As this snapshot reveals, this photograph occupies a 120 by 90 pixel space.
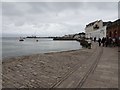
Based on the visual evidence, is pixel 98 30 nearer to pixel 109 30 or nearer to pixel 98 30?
pixel 98 30

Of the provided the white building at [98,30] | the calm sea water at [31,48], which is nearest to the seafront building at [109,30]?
the white building at [98,30]

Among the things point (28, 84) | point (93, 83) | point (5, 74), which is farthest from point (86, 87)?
point (5, 74)

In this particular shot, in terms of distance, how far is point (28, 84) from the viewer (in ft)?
21.3

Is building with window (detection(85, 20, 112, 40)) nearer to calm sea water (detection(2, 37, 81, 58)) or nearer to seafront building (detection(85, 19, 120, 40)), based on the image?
seafront building (detection(85, 19, 120, 40))

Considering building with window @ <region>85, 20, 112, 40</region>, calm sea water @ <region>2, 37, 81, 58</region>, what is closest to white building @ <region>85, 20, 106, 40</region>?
building with window @ <region>85, 20, 112, 40</region>

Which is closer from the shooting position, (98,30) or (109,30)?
(109,30)

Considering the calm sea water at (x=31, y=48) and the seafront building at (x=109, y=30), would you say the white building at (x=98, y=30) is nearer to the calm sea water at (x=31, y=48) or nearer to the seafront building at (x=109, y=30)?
the seafront building at (x=109, y=30)

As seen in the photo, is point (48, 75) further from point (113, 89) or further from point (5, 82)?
point (113, 89)

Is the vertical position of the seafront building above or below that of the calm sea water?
above

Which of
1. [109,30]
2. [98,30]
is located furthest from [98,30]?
[109,30]

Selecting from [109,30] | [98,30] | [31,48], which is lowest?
[31,48]

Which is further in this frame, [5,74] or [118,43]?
[118,43]

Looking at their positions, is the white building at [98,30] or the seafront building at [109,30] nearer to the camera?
the seafront building at [109,30]

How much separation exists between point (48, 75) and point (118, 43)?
824 inches
